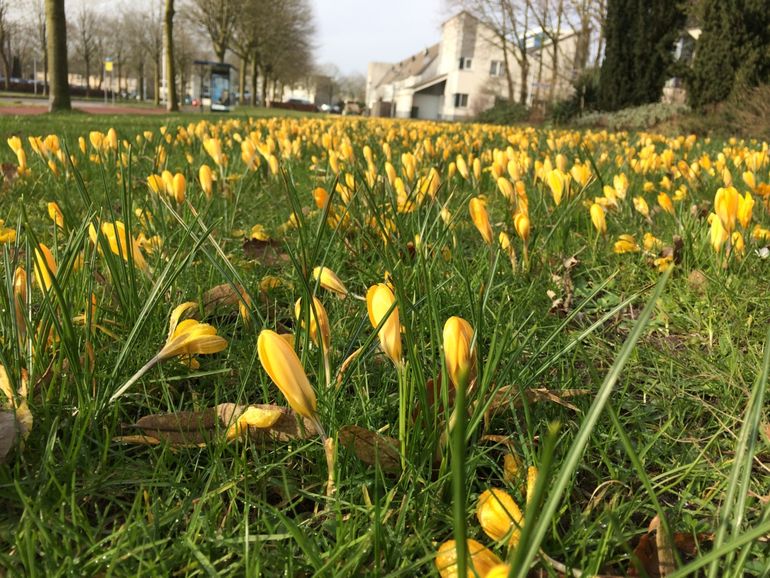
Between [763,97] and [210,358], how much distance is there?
12124 millimetres

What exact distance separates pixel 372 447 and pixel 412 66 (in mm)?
73532

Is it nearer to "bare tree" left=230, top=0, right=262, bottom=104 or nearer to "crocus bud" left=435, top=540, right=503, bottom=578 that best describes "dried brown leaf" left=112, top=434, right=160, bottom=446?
"crocus bud" left=435, top=540, right=503, bottom=578

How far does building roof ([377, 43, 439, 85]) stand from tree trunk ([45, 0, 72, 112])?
5329 cm

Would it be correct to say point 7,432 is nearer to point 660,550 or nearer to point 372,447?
point 372,447

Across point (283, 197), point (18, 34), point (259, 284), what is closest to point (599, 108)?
point (283, 197)

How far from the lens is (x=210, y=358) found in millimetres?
1314

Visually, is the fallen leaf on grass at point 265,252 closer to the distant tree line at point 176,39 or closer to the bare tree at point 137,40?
the distant tree line at point 176,39

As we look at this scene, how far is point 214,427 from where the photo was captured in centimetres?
99

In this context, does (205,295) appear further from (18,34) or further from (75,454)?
(18,34)

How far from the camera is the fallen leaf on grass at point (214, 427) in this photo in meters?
0.94

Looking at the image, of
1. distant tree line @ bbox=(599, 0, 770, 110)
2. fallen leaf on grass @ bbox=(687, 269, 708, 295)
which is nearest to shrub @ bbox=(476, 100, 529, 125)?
distant tree line @ bbox=(599, 0, 770, 110)

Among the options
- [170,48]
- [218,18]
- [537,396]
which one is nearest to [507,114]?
[170,48]

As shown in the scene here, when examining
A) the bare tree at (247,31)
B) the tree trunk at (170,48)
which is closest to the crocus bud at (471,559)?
the tree trunk at (170,48)

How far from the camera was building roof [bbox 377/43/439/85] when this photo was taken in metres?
65.0
